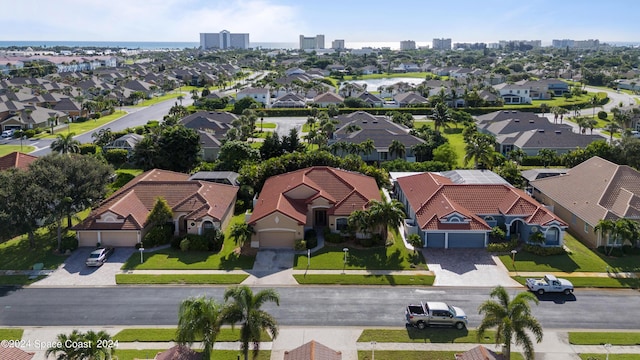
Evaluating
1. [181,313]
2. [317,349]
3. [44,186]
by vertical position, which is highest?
[44,186]

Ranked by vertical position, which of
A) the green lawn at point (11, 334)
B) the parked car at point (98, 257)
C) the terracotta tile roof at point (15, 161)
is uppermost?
the terracotta tile roof at point (15, 161)

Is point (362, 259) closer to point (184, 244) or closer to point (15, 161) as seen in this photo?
point (184, 244)

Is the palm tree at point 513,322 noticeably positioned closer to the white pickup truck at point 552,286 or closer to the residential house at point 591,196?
the white pickup truck at point 552,286

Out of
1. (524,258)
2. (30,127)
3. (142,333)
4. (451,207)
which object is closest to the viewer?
(142,333)

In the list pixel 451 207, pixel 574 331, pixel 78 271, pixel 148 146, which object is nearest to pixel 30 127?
pixel 148 146

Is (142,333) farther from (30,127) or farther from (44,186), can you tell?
(30,127)

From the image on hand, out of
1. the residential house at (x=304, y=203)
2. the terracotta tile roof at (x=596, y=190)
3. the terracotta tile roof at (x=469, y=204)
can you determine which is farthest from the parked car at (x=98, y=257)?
the terracotta tile roof at (x=596, y=190)

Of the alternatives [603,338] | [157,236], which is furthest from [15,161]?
[603,338]
